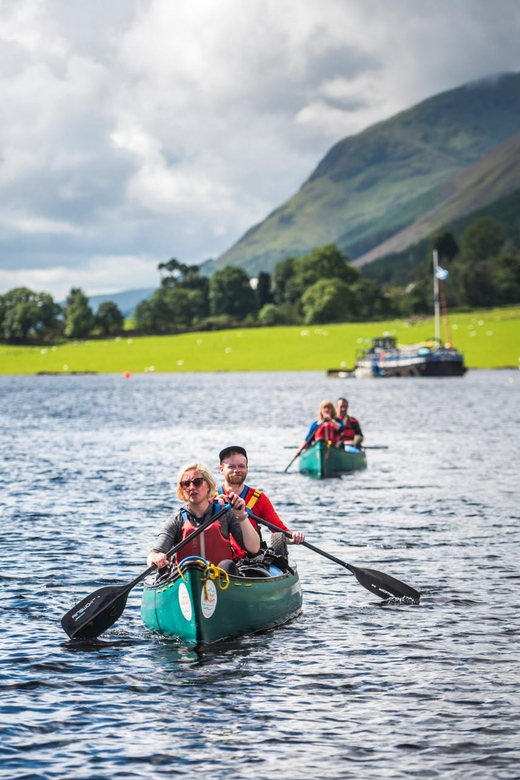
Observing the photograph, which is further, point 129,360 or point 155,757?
point 129,360

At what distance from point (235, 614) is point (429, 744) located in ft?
13.9

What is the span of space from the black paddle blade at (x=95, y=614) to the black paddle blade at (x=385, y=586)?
13.3 feet

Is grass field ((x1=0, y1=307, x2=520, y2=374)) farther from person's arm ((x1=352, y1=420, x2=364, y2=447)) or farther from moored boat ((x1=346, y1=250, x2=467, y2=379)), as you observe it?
person's arm ((x1=352, y1=420, x2=364, y2=447))

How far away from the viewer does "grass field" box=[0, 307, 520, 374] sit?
14938 cm

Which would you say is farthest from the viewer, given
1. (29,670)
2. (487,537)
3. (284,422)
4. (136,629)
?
(284,422)

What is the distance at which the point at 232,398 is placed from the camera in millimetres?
86812

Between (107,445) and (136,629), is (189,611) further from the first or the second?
(107,445)

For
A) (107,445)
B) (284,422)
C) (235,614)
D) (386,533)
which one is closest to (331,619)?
(235,614)

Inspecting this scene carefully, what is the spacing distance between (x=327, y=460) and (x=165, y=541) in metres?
20.2

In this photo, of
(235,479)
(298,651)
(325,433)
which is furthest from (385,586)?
(325,433)

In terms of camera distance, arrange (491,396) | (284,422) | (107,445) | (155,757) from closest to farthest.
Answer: (155,757) → (107,445) → (284,422) → (491,396)

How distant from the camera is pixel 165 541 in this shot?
14.0 metres

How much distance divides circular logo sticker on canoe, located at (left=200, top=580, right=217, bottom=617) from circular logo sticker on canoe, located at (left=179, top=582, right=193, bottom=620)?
0.18 m

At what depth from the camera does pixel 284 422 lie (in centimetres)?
6009
